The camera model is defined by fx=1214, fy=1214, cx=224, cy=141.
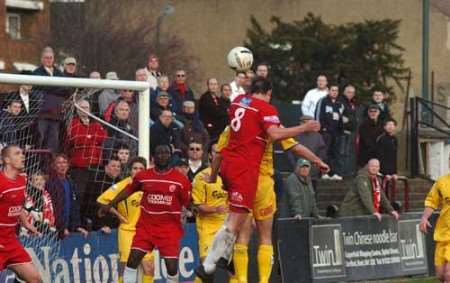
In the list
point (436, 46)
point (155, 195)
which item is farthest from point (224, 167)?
point (436, 46)

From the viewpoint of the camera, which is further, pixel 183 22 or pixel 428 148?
pixel 183 22

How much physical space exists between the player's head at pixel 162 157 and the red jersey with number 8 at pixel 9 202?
1.74 m

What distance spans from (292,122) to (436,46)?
26.4 m

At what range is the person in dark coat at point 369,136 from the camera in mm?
24328

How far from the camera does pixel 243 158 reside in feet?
44.3

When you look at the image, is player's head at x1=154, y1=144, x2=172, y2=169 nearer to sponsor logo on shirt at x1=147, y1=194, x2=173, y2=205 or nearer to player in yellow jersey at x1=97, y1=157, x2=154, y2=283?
sponsor logo on shirt at x1=147, y1=194, x2=173, y2=205

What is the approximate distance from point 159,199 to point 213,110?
6.33 metres

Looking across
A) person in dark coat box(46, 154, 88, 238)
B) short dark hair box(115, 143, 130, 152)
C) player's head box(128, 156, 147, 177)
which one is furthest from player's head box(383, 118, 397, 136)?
player's head box(128, 156, 147, 177)

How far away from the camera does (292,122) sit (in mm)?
29312

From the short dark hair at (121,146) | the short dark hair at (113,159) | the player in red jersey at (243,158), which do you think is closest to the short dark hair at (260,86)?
the player in red jersey at (243,158)

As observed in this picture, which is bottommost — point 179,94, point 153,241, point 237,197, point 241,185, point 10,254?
point 10,254

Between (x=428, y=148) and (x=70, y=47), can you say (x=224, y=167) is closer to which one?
(x=428, y=148)

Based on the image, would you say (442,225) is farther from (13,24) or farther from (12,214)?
(13,24)

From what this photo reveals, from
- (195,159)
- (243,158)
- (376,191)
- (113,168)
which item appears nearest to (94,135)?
(113,168)
